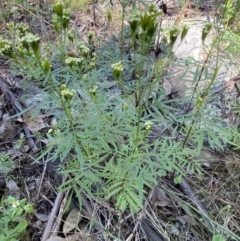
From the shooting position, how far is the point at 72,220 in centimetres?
140

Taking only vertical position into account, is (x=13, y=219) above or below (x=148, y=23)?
below

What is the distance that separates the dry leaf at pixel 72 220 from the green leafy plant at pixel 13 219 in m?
0.16

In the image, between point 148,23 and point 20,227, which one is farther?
point 20,227

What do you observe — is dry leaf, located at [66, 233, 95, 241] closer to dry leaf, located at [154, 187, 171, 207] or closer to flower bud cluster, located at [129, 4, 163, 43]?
dry leaf, located at [154, 187, 171, 207]

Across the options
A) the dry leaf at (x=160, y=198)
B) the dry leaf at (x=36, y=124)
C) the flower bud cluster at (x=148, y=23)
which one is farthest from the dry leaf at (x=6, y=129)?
the flower bud cluster at (x=148, y=23)

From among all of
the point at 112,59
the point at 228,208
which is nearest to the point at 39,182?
the point at 112,59

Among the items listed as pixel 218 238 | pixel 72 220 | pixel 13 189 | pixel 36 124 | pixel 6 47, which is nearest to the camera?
pixel 6 47

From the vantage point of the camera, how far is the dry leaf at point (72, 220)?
1369 millimetres

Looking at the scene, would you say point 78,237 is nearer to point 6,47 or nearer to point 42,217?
point 42,217

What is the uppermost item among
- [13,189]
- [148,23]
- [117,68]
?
[148,23]

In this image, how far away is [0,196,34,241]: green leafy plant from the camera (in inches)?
51.0

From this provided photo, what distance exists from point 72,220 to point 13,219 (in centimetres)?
25

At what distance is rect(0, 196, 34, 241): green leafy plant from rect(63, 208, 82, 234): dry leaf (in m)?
0.16

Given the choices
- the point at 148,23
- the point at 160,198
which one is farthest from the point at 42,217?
Answer: the point at 148,23
